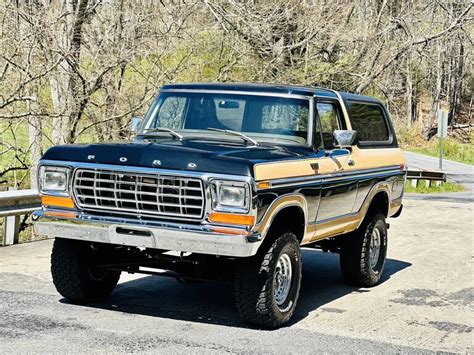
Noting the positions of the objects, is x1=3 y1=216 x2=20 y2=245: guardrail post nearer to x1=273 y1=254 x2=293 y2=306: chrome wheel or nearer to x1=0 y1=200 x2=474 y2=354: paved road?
x1=0 y1=200 x2=474 y2=354: paved road

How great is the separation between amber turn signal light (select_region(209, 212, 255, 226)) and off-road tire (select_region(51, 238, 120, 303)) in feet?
5.02

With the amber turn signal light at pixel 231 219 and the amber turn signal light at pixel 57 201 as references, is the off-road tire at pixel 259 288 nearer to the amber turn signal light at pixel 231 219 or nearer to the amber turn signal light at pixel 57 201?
the amber turn signal light at pixel 231 219

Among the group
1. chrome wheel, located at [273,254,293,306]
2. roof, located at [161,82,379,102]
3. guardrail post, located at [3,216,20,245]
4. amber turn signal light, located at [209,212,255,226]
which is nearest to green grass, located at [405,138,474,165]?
guardrail post, located at [3,216,20,245]

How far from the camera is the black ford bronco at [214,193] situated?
6.96 metres

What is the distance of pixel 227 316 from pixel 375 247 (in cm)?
280

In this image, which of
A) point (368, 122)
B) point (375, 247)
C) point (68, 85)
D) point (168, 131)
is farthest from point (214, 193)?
point (68, 85)

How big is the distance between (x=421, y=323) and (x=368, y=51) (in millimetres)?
16489

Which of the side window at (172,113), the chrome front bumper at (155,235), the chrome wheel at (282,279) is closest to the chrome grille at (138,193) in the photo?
the chrome front bumper at (155,235)

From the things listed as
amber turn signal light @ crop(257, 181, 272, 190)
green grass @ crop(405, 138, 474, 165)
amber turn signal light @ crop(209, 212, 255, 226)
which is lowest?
green grass @ crop(405, 138, 474, 165)

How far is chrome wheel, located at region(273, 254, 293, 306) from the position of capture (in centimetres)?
747

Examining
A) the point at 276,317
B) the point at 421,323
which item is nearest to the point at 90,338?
the point at 276,317

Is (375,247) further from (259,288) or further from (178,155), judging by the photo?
(178,155)

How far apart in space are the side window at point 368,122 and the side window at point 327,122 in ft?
1.36

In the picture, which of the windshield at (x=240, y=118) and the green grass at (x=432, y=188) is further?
the green grass at (x=432, y=188)
